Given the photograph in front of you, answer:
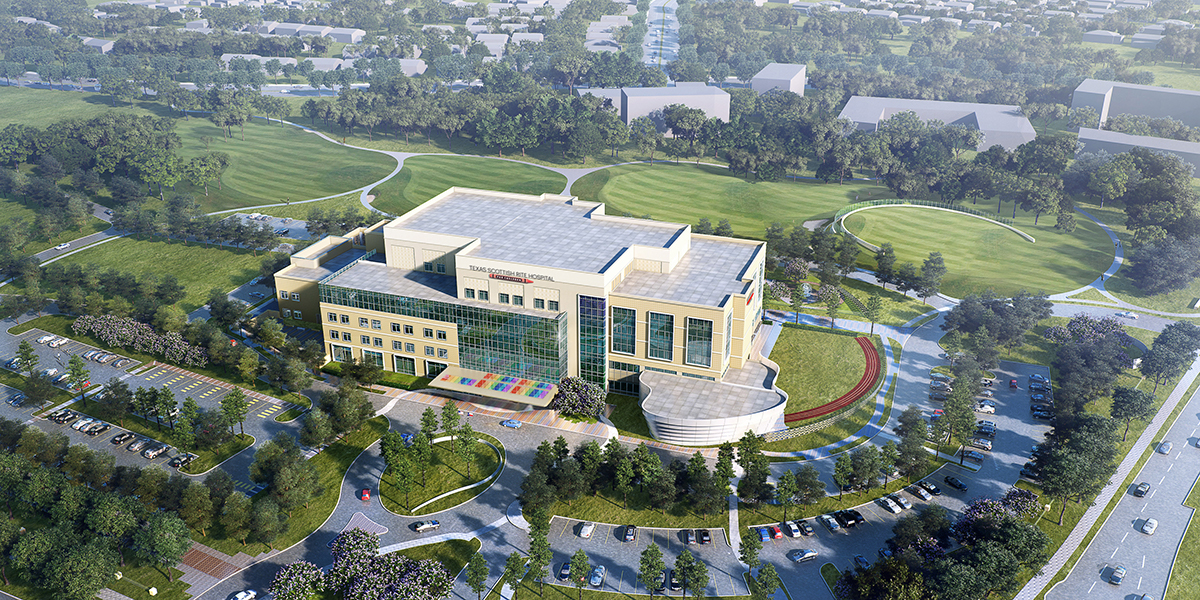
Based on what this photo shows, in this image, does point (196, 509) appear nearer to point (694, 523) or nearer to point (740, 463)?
point (694, 523)

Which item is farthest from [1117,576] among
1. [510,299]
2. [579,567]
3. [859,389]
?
[510,299]

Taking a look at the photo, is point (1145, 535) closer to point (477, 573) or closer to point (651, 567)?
Answer: point (651, 567)

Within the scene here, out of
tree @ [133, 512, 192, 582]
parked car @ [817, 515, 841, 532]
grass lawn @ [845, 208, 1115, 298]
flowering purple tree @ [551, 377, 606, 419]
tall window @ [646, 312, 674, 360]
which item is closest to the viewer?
tree @ [133, 512, 192, 582]

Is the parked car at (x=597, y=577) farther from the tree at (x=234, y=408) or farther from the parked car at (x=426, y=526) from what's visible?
the tree at (x=234, y=408)

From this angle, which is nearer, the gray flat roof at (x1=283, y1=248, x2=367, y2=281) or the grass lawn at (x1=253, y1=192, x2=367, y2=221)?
the gray flat roof at (x1=283, y1=248, x2=367, y2=281)

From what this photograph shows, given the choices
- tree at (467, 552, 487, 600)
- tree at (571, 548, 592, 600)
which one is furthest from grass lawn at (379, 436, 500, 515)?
tree at (571, 548, 592, 600)

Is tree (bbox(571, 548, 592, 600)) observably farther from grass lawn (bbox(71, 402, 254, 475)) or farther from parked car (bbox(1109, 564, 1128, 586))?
parked car (bbox(1109, 564, 1128, 586))

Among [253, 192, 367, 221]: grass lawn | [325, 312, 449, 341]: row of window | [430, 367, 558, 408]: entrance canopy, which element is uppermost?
[325, 312, 449, 341]: row of window
